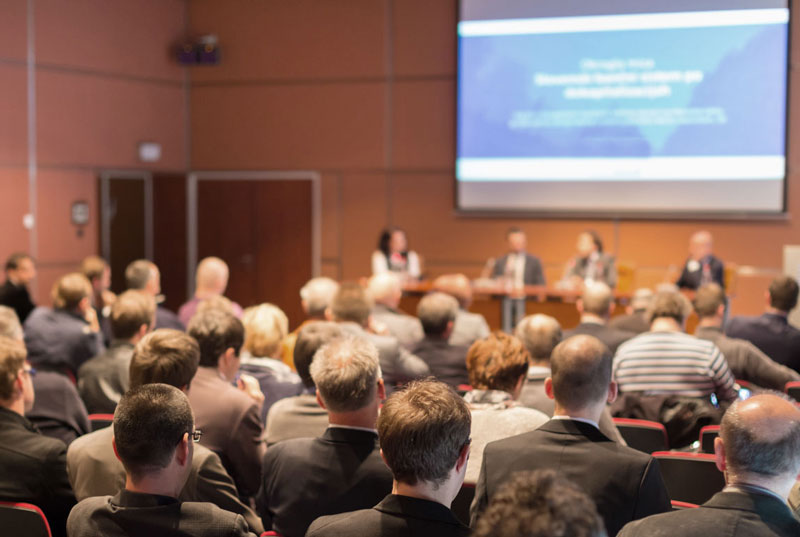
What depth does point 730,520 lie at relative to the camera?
202 centimetres

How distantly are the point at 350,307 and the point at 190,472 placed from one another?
7.82ft

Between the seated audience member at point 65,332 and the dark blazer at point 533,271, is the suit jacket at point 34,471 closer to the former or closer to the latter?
the seated audience member at point 65,332

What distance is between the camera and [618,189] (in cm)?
977

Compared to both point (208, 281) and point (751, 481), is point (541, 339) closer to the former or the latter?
point (751, 481)

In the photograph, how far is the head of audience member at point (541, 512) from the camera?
1249 millimetres

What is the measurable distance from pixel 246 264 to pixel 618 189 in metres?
4.81

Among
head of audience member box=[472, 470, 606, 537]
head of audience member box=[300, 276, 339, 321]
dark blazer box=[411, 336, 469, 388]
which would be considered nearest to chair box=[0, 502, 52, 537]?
head of audience member box=[472, 470, 606, 537]

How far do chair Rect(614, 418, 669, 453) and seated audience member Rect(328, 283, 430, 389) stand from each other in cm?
106

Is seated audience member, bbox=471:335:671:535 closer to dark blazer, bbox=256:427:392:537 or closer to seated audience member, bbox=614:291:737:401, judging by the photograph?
dark blazer, bbox=256:427:392:537

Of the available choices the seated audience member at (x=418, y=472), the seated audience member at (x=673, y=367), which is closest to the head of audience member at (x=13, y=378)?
the seated audience member at (x=418, y=472)

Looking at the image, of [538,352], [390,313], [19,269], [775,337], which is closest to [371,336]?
[538,352]

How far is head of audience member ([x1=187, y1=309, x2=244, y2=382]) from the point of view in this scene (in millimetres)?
3605

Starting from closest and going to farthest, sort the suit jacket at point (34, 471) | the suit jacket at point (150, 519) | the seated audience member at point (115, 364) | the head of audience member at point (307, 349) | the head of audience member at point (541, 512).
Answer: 1. the head of audience member at point (541, 512)
2. the suit jacket at point (150, 519)
3. the suit jacket at point (34, 471)
4. the head of audience member at point (307, 349)
5. the seated audience member at point (115, 364)

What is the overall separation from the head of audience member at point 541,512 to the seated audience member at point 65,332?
15.0 ft
